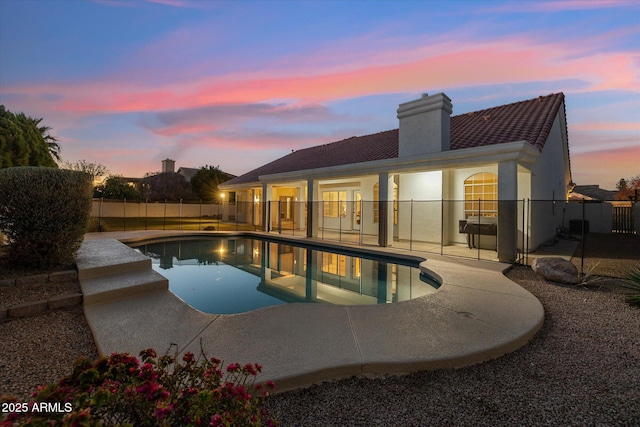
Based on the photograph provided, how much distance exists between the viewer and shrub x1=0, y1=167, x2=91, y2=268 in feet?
17.2

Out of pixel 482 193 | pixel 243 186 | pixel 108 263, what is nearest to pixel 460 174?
pixel 482 193

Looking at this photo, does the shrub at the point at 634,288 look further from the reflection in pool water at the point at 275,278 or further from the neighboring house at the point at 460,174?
the reflection in pool water at the point at 275,278

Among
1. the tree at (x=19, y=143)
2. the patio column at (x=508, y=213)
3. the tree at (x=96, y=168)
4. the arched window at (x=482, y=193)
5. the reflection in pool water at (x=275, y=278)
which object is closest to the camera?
the reflection in pool water at (x=275, y=278)

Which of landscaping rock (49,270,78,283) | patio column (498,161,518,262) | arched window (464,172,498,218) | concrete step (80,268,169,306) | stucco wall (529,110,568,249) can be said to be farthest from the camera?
arched window (464,172,498,218)

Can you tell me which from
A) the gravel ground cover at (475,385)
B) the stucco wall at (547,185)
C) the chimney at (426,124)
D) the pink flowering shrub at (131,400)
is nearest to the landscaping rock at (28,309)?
the gravel ground cover at (475,385)

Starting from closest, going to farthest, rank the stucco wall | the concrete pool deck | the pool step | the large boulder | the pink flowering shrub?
the pink flowering shrub
the concrete pool deck
the pool step
the large boulder
the stucco wall

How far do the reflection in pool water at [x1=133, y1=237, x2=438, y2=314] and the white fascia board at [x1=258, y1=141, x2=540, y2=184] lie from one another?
3852mm

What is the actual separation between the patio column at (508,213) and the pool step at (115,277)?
9.02 meters

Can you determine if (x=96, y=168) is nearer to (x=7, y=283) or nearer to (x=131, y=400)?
(x=7, y=283)

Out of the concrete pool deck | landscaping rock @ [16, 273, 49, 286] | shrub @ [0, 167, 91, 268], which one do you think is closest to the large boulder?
the concrete pool deck

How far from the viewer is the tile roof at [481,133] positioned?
36.1ft

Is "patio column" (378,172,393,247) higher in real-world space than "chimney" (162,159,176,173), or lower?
lower

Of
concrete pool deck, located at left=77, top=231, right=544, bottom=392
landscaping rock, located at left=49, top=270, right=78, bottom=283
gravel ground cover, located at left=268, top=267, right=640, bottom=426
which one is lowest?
gravel ground cover, located at left=268, top=267, right=640, bottom=426

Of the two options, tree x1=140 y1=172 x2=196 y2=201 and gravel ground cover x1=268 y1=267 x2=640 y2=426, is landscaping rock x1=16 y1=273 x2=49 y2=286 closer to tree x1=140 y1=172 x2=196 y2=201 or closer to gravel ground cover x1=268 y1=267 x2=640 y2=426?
gravel ground cover x1=268 y1=267 x2=640 y2=426
